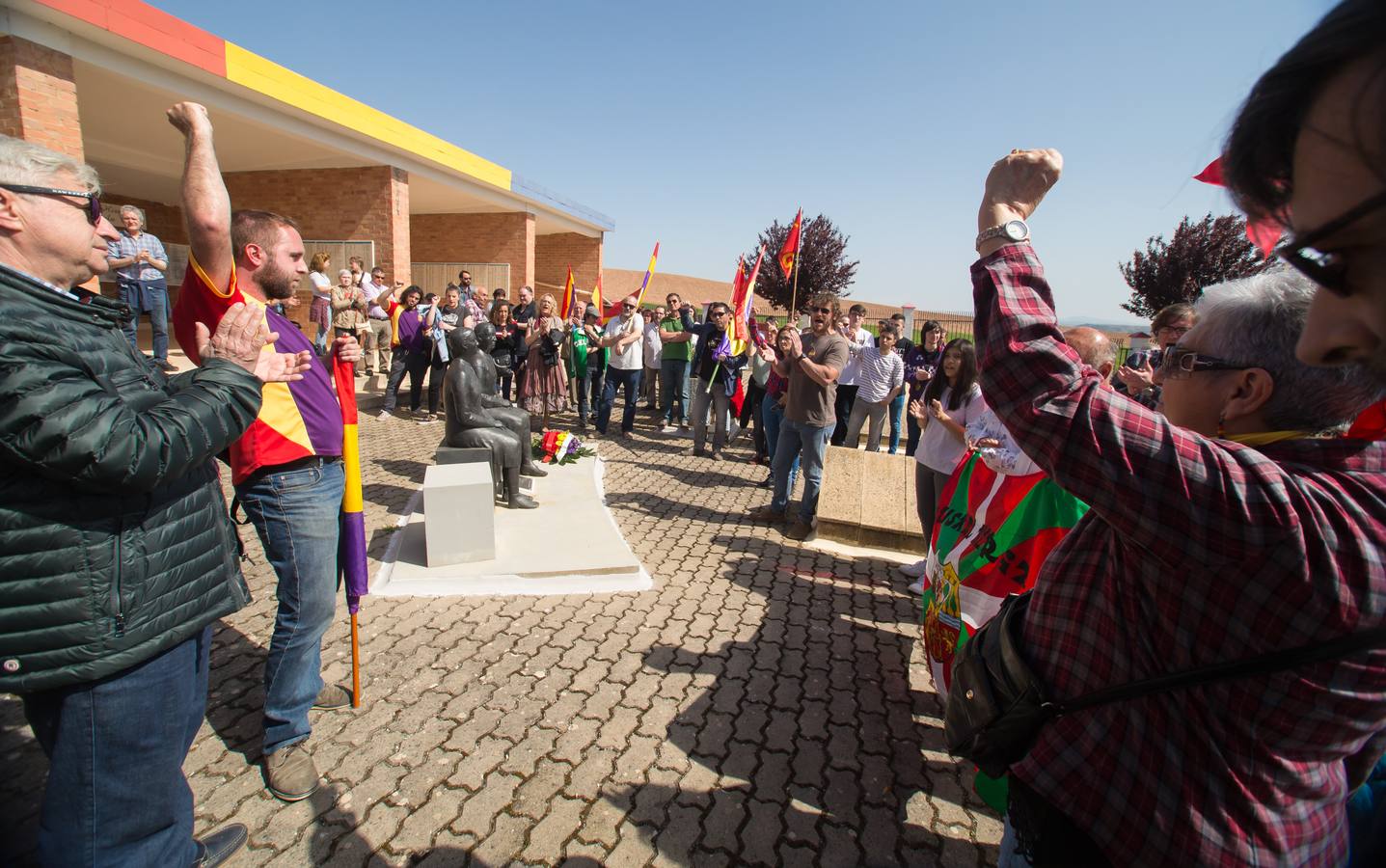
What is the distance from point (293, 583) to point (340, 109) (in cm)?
1263

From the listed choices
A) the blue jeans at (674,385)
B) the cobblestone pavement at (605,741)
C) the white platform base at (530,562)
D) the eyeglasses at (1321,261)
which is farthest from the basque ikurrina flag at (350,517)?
the blue jeans at (674,385)

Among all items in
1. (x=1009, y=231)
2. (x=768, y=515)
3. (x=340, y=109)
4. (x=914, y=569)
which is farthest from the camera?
(x=340, y=109)

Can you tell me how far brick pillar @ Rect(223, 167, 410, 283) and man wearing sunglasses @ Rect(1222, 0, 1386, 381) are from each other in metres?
14.4

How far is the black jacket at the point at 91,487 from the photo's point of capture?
134 centimetres

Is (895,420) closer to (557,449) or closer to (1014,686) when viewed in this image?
(557,449)

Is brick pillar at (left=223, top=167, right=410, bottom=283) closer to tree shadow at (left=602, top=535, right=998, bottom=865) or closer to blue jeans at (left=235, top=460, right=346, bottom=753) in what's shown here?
blue jeans at (left=235, top=460, right=346, bottom=753)

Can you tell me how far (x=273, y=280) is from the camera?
2.45 metres

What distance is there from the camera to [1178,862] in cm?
106

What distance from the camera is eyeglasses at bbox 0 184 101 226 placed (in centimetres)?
143

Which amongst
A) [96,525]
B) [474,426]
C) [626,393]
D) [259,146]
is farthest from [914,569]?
[259,146]

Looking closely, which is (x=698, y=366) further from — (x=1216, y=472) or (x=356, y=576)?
(x=1216, y=472)

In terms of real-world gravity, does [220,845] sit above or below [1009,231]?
below

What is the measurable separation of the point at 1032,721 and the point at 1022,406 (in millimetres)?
652

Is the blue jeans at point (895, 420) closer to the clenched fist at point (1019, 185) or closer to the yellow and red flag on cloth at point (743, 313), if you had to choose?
the yellow and red flag on cloth at point (743, 313)
